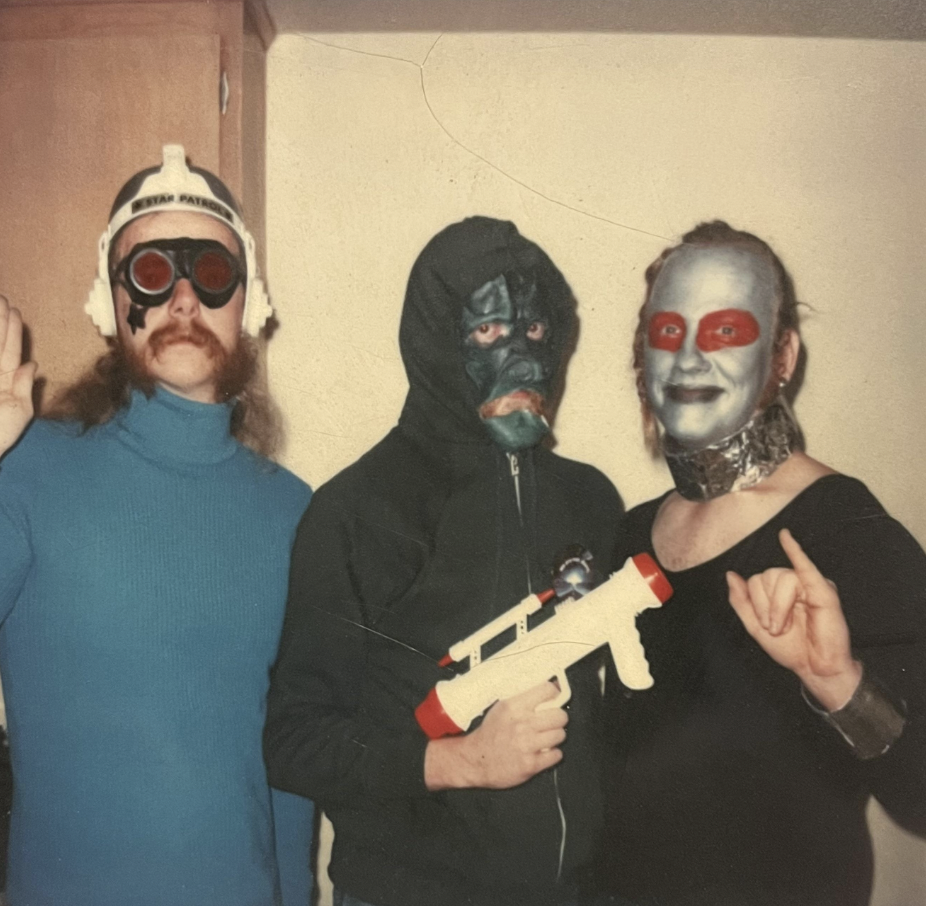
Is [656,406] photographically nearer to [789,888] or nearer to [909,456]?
[909,456]

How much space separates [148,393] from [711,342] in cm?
79

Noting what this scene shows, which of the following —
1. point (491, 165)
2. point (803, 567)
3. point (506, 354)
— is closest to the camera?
point (803, 567)

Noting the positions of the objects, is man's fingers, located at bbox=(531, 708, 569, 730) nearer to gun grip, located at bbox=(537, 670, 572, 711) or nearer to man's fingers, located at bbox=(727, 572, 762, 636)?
gun grip, located at bbox=(537, 670, 572, 711)

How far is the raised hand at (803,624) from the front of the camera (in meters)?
1.21

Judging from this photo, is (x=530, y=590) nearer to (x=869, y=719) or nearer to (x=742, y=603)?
(x=742, y=603)

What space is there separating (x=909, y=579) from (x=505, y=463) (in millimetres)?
564

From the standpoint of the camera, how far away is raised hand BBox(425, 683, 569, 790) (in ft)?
4.15

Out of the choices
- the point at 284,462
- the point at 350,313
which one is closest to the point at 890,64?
the point at 350,313

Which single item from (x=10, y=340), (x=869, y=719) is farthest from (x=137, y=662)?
(x=869, y=719)

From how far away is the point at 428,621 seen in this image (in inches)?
51.4

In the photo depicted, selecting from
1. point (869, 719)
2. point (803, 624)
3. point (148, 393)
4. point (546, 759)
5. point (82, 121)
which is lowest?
point (546, 759)

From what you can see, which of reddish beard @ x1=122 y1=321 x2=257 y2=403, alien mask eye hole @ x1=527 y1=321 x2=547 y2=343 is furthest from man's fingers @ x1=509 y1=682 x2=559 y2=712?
reddish beard @ x1=122 y1=321 x2=257 y2=403

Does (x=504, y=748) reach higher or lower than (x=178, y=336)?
lower

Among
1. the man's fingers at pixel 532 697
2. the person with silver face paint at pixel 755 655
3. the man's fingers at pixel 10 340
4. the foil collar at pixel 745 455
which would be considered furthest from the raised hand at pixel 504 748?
the man's fingers at pixel 10 340
